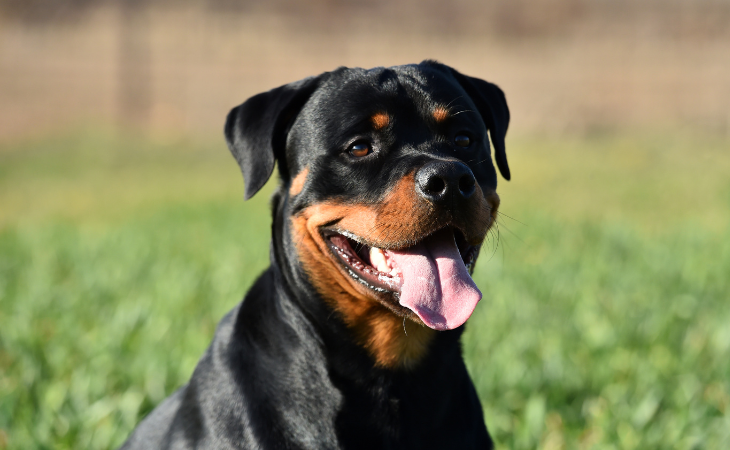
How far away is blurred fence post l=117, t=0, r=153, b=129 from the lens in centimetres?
1772

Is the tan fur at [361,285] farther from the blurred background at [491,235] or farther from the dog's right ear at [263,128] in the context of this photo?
the blurred background at [491,235]

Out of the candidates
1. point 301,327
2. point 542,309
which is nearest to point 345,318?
point 301,327

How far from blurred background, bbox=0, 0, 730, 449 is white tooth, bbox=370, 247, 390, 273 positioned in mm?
610

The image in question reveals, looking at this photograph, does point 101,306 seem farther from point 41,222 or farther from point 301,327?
point 41,222

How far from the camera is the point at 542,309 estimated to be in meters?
5.15

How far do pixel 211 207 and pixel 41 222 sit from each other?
2237 mm

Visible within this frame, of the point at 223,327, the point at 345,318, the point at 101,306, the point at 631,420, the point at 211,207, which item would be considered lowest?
the point at 211,207

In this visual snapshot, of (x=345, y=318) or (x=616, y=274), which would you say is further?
(x=616, y=274)

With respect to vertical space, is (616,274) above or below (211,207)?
above

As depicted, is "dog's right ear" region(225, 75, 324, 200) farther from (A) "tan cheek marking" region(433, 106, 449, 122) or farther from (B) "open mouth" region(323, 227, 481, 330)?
(A) "tan cheek marking" region(433, 106, 449, 122)

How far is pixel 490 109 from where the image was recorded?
2.80 meters

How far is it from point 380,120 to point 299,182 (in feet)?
1.17

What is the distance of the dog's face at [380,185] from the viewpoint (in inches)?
85.4

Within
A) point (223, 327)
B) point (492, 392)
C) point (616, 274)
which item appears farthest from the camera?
point (616, 274)
